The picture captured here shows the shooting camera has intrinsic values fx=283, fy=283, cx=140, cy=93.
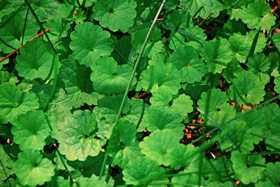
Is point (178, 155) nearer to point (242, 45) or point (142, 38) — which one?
point (142, 38)

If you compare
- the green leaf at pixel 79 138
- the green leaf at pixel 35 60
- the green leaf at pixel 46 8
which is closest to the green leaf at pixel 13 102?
the green leaf at pixel 35 60

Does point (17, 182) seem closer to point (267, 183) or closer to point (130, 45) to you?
point (130, 45)

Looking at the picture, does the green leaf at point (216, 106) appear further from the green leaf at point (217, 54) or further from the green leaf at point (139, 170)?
the green leaf at point (139, 170)

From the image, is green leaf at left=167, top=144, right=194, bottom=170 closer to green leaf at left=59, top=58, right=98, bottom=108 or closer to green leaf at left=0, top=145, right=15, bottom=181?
green leaf at left=59, top=58, right=98, bottom=108

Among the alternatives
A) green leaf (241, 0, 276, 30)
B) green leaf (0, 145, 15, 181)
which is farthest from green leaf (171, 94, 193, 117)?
green leaf (0, 145, 15, 181)

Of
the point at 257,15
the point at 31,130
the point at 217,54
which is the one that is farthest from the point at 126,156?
the point at 257,15

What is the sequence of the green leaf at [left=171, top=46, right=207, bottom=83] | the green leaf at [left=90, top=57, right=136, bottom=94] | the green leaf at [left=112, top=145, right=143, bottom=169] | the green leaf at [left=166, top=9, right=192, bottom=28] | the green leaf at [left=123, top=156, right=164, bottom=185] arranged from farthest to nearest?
the green leaf at [left=166, top=9, right=192, bottom=28], the green leaf at [left=171, top=46, right=207, bottom=83], the green leaf at [left=90, top=57, right=136, bottom=94], the green leaf at [left=112, top=145, right=143, bottom=169], the green leaf at [left=123, top=156, right=164, bottom=185]

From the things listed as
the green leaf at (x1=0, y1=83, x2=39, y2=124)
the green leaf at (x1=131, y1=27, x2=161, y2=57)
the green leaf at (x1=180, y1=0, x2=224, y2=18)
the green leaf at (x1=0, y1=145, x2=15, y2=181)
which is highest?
the green leaf at (x1=180, y1=0, x2=224, y2=18)
